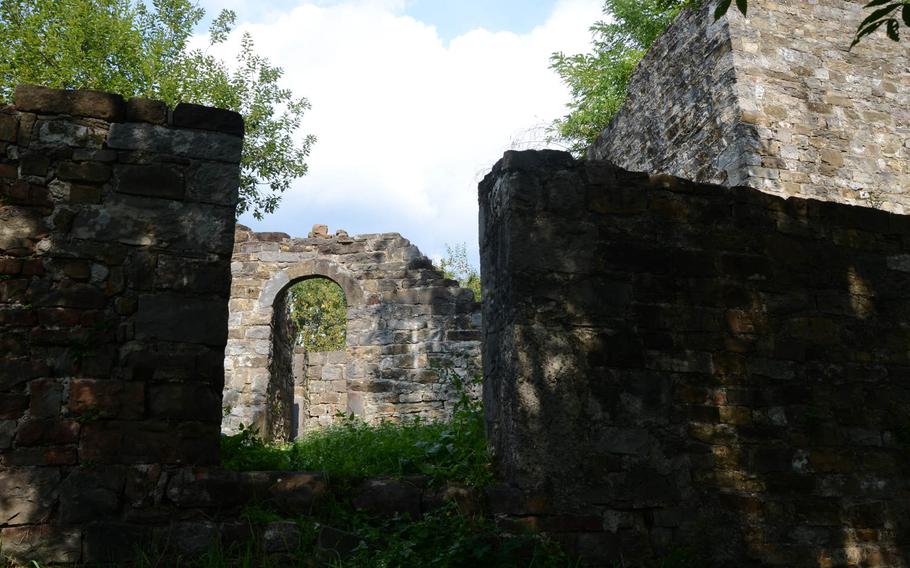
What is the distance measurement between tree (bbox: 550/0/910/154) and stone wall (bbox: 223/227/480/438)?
7139mm

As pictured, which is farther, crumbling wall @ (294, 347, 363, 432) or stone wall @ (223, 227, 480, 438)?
crumbling wall @ (294, 347, 363, 432)

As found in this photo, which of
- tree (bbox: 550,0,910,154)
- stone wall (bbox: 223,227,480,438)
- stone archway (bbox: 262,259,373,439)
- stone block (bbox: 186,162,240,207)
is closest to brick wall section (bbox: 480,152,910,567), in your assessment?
stone block (bbox: 186,162,240,207)

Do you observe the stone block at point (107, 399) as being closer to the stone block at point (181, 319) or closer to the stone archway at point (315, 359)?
the stone block at point (181, 319)

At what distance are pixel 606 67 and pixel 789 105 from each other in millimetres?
10564

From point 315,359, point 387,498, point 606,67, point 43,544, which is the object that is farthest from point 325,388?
point 606,67

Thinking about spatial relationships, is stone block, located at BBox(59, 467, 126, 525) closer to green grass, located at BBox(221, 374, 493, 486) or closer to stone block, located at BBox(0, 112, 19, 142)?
green grass, located at BBox(221, 374, 493, 486)

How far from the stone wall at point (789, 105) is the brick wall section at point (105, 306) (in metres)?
6.06

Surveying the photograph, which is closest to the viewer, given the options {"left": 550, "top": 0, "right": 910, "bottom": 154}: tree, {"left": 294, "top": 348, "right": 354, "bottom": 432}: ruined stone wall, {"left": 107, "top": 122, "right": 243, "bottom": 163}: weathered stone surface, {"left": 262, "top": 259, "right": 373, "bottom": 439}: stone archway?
{"left": 107, "top": 122, "right": 243, "bottom": 163}: weathered stone surface

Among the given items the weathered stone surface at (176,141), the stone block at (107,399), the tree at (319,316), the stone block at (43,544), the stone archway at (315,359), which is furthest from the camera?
the tree at (319,316)

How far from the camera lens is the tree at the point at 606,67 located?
16812 mm

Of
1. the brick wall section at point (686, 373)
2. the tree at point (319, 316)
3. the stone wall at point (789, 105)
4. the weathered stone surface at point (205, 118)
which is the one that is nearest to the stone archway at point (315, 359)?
the stone wall at point (789, 105)

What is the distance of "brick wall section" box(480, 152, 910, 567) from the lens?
12.9 feet

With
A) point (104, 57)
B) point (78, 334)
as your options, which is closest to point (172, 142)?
point (78, 334)

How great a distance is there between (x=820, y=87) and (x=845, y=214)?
4415mm
